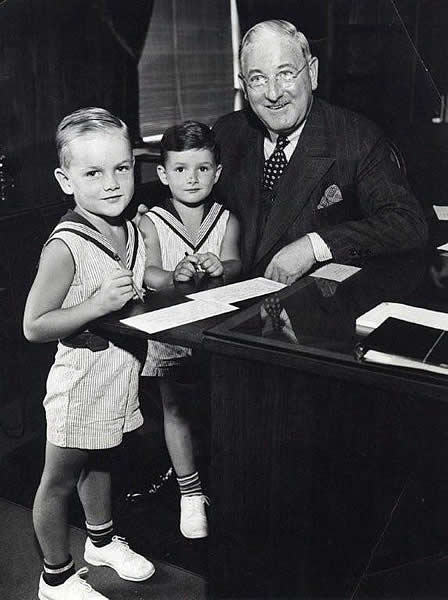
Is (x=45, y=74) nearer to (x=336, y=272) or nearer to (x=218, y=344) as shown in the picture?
(x=336, y=272)

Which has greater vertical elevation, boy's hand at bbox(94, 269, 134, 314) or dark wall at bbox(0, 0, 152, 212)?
dark wall at bbox(0, 0, 152, 212)

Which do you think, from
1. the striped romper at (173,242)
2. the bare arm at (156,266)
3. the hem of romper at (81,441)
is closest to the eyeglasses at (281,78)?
the striped romper at (173,242)

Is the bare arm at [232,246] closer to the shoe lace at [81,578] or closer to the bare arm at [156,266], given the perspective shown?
the bare arm at [156,266]

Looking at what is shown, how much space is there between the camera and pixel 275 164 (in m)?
2.49

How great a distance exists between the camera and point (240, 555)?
65.8 inches

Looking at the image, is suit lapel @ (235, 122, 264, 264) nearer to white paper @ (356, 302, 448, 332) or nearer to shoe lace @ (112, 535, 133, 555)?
white paper @ (356, 302, 448, 332)

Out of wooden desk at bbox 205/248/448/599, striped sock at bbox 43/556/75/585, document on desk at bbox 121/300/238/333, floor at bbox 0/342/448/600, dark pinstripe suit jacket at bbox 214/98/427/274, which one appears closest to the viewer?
wooden desk at bbox 205/248/448/599

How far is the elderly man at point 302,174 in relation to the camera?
7.54 ft

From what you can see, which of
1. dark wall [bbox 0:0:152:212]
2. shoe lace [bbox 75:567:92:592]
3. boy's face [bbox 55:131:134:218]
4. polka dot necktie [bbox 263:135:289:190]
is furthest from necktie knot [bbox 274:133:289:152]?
shoe lace [bbox 75:567:92:592]

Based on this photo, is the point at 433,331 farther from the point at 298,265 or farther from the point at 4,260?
the point at 4,260

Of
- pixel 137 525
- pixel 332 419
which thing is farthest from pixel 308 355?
pixel 137 525

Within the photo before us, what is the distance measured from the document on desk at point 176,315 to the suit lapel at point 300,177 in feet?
2.23

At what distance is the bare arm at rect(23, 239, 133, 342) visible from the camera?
5.50 ft

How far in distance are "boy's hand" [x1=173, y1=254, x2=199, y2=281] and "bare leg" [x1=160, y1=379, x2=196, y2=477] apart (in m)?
0.38
